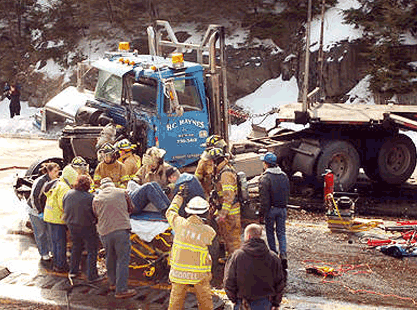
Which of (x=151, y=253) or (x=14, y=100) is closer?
(x=151, y=253)

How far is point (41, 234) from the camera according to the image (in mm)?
9734

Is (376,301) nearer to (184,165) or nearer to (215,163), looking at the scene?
(215,163)

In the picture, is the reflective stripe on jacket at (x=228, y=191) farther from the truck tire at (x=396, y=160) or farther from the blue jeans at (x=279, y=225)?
the truck tire at (x=396, y=160)

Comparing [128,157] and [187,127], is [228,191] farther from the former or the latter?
[187,127]

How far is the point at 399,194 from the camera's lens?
14.2 m

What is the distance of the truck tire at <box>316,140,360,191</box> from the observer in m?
13.6

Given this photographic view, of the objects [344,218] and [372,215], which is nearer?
[344,218]

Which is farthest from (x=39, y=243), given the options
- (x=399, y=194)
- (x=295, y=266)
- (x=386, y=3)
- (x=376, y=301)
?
(x=386, y=3)

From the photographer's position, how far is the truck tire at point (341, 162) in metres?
13.6

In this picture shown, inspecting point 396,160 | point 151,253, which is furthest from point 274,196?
point 396,160

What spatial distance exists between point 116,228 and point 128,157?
2279 millimetres

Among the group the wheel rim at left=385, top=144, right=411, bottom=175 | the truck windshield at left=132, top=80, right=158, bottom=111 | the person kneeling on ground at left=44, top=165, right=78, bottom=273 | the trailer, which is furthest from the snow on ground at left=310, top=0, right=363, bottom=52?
the person kneeling on ground at left=44, top=165, right=78, bottom=273

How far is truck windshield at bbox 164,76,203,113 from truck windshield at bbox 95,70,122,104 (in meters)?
1.21

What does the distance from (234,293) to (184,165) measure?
514 cm
